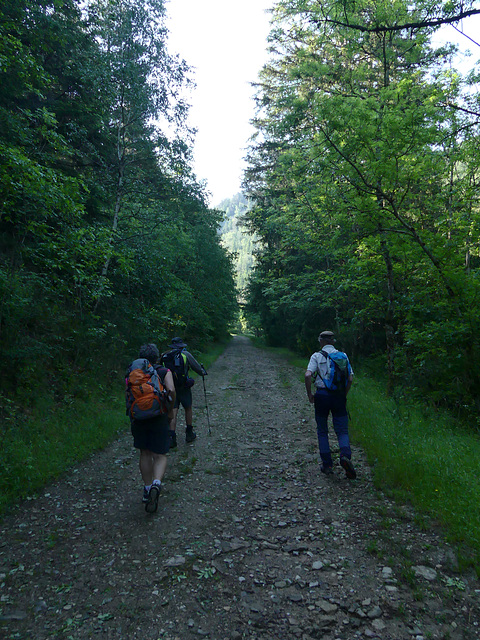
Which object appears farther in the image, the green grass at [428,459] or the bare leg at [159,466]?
the bare leg at [159,466]

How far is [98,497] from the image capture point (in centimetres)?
514

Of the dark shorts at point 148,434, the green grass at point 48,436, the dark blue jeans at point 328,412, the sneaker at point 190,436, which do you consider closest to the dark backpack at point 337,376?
the dark blue jeans at point 328,412

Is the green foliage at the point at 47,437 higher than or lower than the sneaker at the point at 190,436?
higher

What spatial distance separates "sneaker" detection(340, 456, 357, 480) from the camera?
216 inches

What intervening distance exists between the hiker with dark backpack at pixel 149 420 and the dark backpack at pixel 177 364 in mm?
2216

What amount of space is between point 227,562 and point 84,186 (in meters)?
7.60

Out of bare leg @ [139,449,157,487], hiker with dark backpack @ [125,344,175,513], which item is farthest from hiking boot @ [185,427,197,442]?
bare leg @ [139,449,157,487]

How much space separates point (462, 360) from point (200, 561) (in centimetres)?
698

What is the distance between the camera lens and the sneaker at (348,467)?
5.48 metres

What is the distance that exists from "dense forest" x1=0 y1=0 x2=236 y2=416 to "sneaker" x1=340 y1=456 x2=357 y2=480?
628 cm

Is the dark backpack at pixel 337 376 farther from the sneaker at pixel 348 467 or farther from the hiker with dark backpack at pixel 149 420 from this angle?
the hiker with dark backpack at pixel 149 420

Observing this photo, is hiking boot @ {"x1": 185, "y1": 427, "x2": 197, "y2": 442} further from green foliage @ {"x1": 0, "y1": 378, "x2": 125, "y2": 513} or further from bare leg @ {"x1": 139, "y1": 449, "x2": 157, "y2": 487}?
bare leg @ {"x1": 139, "y1": 449, "x2": 157, "y2": 487}

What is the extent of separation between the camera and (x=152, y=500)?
4652 mm

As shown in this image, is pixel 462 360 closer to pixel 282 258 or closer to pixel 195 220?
pixel 282 258
